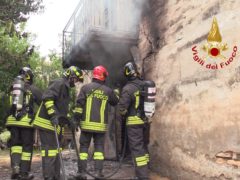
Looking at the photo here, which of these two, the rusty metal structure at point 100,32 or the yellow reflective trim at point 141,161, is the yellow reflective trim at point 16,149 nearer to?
the yellow reflective trim at point 141,161

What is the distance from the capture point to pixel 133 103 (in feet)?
19.7

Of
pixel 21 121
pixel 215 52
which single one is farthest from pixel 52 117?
pixel 215 52

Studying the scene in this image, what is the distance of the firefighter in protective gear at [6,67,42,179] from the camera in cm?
614

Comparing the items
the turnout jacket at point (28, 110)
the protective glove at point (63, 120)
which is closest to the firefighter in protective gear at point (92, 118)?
the protective glove at point (63, 120)

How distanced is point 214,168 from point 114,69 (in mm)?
4883

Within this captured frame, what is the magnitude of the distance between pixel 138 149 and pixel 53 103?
1.64 meters

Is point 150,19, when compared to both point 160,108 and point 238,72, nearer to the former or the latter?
point 160,108

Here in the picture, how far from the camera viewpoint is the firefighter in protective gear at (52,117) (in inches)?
220

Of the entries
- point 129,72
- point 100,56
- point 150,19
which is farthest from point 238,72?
point 100,56

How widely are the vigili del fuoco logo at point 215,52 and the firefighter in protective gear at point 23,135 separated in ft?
10.4

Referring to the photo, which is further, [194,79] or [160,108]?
[160,108]

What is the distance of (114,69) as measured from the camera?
923cm

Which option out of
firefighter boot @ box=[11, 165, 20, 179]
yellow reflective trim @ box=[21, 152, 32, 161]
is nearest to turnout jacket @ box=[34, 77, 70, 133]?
yellow reflective trim @ box=[21, 152, 32, 161]

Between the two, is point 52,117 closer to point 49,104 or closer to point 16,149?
point 49,104
